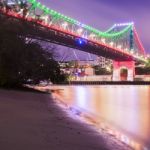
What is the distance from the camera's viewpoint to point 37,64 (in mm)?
27609

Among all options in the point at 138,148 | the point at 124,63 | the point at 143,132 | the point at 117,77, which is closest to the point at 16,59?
the point at 143,132

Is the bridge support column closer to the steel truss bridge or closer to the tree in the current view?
the steel truss bridge

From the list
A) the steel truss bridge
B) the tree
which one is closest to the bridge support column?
the steel truss bridge

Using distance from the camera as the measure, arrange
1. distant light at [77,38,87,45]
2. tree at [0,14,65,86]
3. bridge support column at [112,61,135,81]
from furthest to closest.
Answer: bridge support column at [112,61,135,81]
distant light at [77,38,87,45]
tree at [0,14,65,86]

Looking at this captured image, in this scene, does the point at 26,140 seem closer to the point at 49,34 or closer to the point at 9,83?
the point at 9,83

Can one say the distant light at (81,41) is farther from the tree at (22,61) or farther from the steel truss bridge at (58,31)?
the tree at (22,61)

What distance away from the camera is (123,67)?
9131 cm

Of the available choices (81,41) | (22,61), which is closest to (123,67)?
(81,41)

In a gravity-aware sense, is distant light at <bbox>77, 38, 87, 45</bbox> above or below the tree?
above

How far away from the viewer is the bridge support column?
3553 inches

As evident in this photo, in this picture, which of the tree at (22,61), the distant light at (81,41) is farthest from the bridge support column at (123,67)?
the tree at (22,61)

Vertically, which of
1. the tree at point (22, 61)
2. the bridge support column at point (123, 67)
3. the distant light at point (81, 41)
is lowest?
the tree at point (22, 61)

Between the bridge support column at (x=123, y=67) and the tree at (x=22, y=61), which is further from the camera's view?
the bridge support column at (x=123, y=67)

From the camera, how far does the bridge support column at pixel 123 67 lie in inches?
3553
